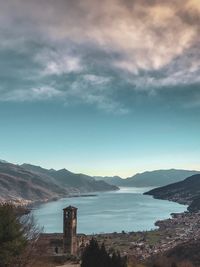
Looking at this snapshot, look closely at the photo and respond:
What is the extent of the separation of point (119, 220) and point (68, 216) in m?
154

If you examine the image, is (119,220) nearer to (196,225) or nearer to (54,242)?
(196,225)

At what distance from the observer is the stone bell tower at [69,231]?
4656cm

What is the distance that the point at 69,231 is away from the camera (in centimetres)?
4731

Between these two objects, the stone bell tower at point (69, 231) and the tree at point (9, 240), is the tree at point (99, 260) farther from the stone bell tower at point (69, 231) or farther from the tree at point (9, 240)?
the stone bell tower at point (69, 231)

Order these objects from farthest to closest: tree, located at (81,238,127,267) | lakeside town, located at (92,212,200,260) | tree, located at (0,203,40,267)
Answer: lakeside town, located at (92,212,200,260)
tree, located at (81,238,127,267)
tree, located at (0,203,40,267)

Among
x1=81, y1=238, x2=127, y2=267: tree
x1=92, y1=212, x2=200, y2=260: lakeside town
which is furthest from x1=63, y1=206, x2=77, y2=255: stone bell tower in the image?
x1=92, y1=212, x2=200, y2=260: lakeside town

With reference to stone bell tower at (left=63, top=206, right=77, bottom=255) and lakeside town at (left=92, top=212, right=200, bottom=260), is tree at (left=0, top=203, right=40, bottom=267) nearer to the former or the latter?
stone bell tower at (left=63, top=206, right=77, bottom=255)

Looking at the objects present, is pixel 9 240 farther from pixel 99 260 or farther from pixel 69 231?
pixel 69 231

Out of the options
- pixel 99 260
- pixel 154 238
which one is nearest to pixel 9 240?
pixel 99 260

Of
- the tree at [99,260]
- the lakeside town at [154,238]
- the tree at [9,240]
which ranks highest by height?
the tree at [9,240]

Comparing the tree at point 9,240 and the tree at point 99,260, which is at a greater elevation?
the tree at point 9,240

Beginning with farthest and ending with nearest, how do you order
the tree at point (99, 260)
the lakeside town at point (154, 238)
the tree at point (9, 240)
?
the lakeside town at point (154, 238), the tree at point (99, 260), the tree at point (9, 240)

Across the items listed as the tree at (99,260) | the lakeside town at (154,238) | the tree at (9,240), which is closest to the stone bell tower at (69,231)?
the tree at (99,260)

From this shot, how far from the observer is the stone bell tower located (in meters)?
46.6
